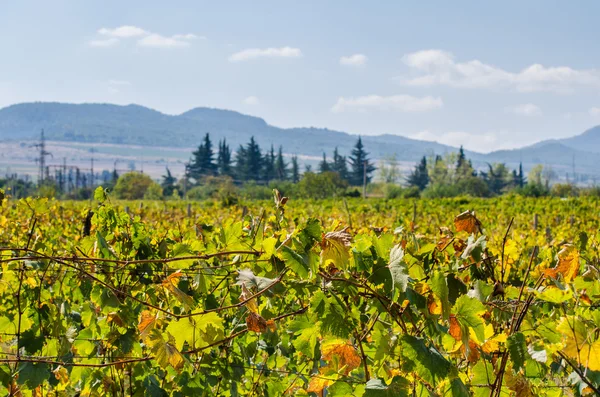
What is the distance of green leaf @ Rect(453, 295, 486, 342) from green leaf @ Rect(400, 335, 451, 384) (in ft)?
0.32

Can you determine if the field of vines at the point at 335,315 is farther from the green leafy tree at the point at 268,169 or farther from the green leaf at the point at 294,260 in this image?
the green leafy tree at the point at 268,169

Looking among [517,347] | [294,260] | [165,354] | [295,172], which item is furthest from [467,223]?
[295,172]

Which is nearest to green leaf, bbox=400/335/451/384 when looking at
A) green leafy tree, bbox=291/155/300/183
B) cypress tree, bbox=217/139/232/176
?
cypress tree, bbox=217/139/232/176

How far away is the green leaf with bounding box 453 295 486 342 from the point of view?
1594 mm

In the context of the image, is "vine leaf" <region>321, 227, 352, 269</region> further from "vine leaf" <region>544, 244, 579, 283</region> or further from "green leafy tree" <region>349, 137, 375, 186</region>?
"green leafy tree" <region>349, 137, 375, 186</region>

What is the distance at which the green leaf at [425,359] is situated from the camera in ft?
5.12

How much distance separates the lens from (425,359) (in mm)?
1568

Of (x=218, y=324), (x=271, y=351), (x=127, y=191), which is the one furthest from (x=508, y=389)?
(x=127, y=191)

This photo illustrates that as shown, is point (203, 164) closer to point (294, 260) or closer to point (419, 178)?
point (419, 178)

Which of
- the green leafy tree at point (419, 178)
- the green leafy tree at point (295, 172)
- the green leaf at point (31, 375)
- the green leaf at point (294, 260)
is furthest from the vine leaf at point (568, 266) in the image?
the green leafy tree at point (295, 172)

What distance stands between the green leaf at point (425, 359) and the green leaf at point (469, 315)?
0.10m

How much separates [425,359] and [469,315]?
0.51 feet

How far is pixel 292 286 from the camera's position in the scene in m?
1.70

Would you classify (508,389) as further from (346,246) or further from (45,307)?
(45,307)
